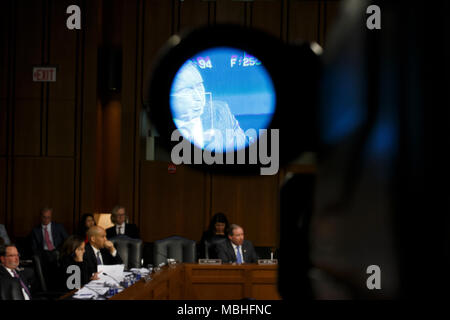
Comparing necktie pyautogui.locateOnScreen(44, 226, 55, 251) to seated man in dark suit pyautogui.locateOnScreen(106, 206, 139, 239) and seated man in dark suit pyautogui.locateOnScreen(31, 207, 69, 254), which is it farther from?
seated man in dark suit pyautogui.locateOnScreen(106, 206, 139, 239)

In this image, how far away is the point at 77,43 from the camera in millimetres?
7375

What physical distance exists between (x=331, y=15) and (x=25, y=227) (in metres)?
5.38

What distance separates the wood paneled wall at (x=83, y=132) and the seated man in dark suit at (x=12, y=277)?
10.4 feet

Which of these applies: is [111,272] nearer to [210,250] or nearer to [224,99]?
[210,250]

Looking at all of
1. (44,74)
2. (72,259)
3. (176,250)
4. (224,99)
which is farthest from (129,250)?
(224,99)

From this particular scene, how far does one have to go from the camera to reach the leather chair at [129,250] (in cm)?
505

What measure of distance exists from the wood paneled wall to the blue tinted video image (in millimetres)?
6819

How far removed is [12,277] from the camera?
129 inches

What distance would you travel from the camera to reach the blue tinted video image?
0.49 metres

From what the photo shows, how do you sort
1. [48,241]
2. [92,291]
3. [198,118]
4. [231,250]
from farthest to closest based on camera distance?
[48,241]
[231,250]
[92,291]
[198,118]

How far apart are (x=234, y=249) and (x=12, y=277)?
2341 mm

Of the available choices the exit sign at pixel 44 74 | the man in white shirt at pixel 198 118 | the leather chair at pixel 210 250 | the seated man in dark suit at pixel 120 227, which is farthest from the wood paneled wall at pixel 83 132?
the man in white shirt at pixel 198 118

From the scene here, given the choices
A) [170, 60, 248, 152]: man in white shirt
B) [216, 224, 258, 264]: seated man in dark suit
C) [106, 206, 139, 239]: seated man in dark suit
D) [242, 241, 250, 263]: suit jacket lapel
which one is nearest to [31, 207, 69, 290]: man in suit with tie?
[106, 206, 139, 239]: seated man in dark suit
